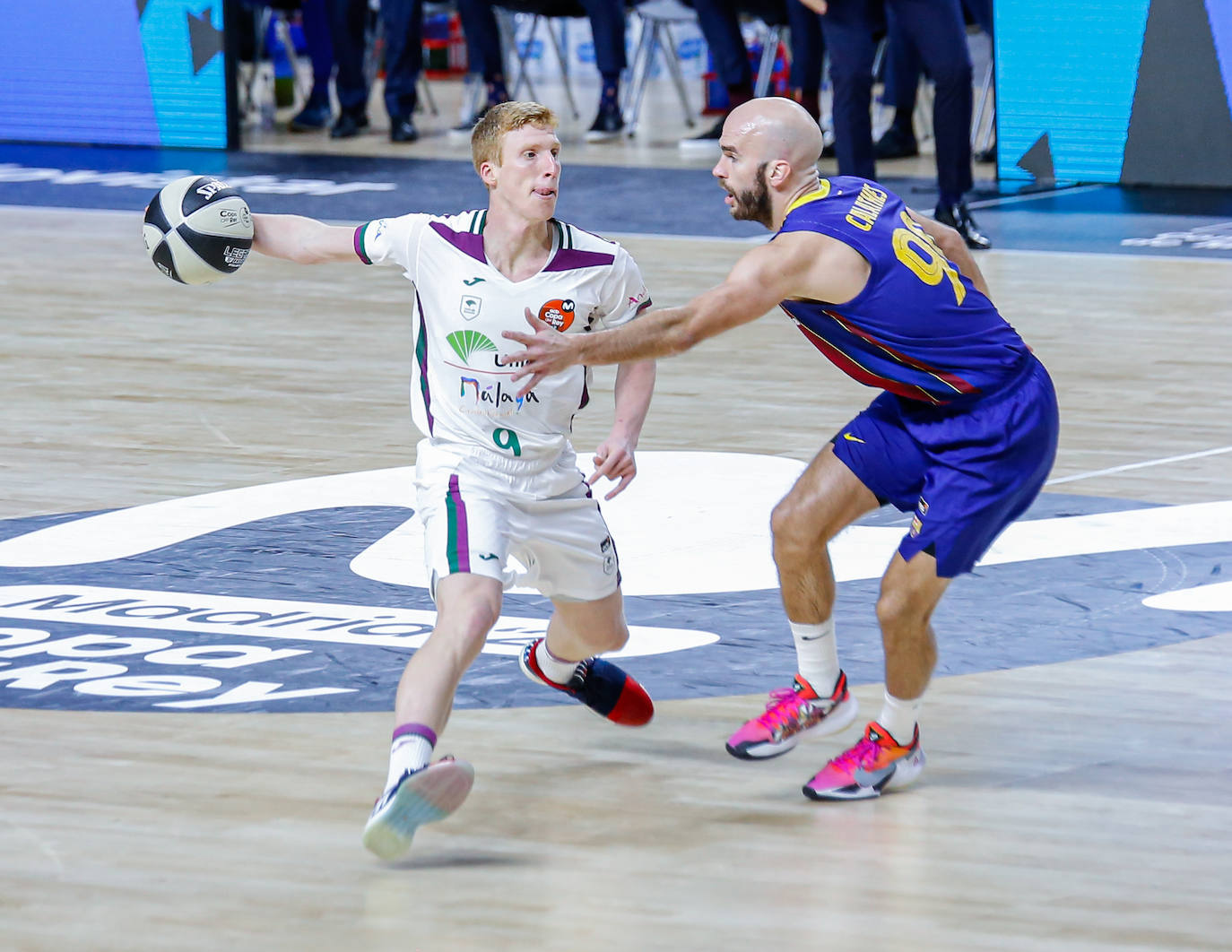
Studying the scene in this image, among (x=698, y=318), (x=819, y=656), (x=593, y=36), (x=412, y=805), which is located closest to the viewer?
(x=412, y=805)

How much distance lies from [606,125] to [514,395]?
1067cm

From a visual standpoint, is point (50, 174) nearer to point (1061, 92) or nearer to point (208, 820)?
point (1061, 92)

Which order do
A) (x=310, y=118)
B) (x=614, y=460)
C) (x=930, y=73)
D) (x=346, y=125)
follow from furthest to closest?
(x=310, y=118) < (x=346, y=125) < (x=930, y=73) < (x=614, y=460)

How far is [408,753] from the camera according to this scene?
10.8ft

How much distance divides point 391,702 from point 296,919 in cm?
109

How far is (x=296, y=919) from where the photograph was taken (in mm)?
3057

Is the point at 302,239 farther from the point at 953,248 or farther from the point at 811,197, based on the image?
the point at 953,248

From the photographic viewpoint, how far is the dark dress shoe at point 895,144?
41.8 ft

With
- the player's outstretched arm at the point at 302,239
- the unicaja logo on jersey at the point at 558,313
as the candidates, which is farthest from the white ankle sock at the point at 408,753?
the player's outstretched arm at the point at 302,239

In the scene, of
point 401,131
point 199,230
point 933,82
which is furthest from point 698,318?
point 401,131

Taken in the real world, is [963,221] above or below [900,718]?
below

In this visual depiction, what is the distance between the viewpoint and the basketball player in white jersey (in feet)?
12.2

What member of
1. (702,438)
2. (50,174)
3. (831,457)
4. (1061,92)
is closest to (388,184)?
(50,174)

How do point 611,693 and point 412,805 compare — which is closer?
point 412,805
